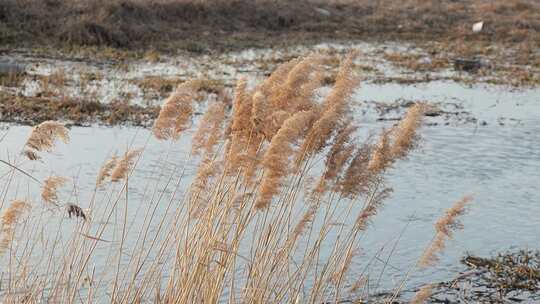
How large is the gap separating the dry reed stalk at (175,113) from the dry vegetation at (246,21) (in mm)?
18258

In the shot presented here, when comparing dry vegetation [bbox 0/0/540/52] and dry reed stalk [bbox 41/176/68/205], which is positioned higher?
dry reed stalk [bbox 41/176/68/205]

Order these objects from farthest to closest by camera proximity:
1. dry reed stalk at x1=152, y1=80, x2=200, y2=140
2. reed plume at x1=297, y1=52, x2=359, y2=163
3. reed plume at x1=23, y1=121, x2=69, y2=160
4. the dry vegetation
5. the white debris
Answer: the white debris < the dry vegetation < dry reed stalk at x1=152, y1=80, x2=200, y2=140 < reed plume at x1=297, y1=52, x2=359, y2=163 < reed plume at x1=23, y1=121, x2=69, y2=160

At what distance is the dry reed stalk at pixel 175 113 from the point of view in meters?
4.49

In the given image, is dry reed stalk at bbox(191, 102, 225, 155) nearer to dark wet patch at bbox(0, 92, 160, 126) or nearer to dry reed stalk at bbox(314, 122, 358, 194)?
dry reed stalk at bbox(314, 122, 358, 194)

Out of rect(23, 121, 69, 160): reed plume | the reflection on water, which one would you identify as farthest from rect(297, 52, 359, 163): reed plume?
the reflection on water

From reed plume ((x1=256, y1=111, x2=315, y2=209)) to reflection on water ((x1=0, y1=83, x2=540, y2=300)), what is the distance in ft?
6.42

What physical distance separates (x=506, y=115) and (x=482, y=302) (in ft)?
32.6

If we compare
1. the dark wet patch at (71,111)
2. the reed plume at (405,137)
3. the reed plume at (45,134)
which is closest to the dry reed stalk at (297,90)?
the reed plume at (405,137)

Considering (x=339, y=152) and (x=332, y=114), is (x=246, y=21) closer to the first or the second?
(x=339, y=152)

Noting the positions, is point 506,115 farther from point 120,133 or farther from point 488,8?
point 488,8

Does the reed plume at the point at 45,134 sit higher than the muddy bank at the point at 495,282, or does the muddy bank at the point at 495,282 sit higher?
the reed plume at the point at 45,134

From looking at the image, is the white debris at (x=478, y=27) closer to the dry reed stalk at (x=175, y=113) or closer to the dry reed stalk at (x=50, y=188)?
the dry reed stalk at (x=175, y=113)

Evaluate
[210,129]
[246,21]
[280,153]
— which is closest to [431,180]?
[210,129]

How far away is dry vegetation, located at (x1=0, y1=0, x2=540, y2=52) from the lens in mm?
23094
